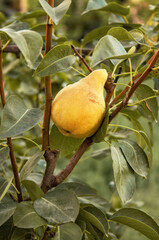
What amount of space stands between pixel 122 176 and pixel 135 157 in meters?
0.04

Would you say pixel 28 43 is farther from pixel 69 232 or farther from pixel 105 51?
pixel 69 232

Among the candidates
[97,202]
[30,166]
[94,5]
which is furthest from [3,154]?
[94,5]

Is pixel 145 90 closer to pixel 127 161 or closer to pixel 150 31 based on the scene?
pixel 127 161

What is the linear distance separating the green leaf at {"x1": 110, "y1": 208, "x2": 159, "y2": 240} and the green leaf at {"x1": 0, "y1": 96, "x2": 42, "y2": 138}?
0.68 ft

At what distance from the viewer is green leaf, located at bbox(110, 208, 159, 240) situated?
0.51m

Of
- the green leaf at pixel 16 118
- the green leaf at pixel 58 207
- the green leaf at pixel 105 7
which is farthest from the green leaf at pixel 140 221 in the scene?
the green leaf at pixel 105 7

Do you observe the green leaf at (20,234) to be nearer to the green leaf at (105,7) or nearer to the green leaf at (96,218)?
the green leaf at (96,218)

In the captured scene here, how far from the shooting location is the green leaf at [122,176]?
1.59 ft

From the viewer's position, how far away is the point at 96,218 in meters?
0.49

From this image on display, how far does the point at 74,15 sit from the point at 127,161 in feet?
13.4

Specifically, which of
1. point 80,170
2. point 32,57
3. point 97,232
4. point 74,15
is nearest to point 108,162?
point 80,170

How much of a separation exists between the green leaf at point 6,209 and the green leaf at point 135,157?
0.59ft

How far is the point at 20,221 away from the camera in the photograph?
0.46m

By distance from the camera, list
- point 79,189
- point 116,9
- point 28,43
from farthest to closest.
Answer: point 116,9 < point 79,189 < point 28,43
